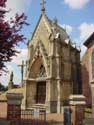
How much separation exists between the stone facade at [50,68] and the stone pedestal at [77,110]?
19.5 m

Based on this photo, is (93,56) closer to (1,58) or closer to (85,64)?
(85,64)

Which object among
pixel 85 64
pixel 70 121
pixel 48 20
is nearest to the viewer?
pixel 70 121

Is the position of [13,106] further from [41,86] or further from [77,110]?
[41,86]

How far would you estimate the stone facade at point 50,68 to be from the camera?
32.2 metres

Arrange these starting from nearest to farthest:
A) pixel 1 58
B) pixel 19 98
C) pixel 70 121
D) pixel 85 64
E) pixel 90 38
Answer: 1. pixel 19 98
2. pixel 70 121
3. pixel 1 58
4. pixel 90 38
5. pixel 85 64

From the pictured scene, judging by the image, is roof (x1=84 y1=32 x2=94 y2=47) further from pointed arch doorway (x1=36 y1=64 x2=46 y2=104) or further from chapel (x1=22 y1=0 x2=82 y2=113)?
pointed arch doorway (x1=36 y1=64 x2=46 y2=104)

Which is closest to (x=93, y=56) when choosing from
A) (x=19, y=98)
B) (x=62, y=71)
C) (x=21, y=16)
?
(x=62, y=71)

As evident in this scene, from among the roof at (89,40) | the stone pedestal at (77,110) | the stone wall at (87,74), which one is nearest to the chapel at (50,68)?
the stone wall at (87,74)

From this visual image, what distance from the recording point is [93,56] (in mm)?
28484

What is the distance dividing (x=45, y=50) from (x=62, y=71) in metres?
3.22

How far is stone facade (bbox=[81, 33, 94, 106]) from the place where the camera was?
28.4m

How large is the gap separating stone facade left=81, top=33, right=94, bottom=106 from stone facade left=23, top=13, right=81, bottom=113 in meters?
2.63

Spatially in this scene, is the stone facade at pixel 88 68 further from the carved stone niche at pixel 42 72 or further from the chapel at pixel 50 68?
the carved stone niche at pixel 42 72

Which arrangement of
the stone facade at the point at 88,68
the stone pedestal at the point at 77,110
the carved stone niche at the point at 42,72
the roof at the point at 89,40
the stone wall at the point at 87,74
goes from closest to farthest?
the stone pedestal at the point at 77,110 < the roof at the point at 89,40 < the stone facade at the point at 88,68 < the stone wall at the point at 87,74 < the carved stone niche at the point at 42,72
